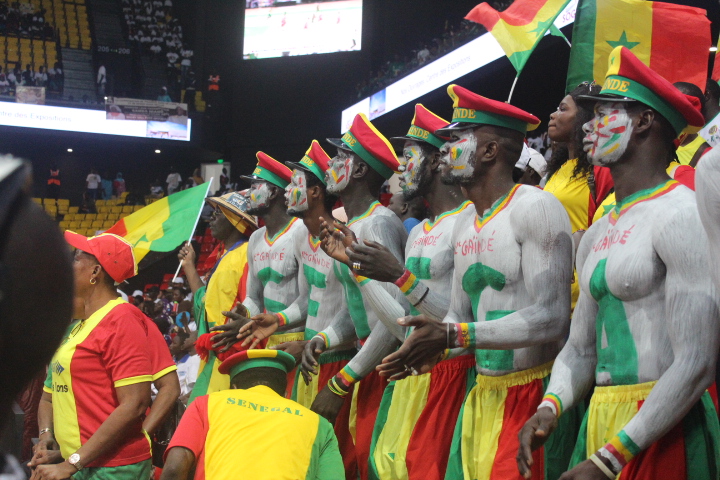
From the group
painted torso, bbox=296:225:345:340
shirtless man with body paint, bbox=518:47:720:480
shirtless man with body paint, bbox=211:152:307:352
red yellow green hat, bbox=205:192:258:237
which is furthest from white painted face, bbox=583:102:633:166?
red yellow green hat, bbox=205:192:258:237

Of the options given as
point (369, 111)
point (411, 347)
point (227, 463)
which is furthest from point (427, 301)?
point (369, 111)

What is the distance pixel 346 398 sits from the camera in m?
4.41

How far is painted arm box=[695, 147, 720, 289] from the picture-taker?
1661mm

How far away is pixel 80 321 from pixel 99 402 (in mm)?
440

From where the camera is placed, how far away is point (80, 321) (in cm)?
388

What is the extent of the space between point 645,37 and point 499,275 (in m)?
1.48

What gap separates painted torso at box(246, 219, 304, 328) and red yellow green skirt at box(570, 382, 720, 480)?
3.08 meters

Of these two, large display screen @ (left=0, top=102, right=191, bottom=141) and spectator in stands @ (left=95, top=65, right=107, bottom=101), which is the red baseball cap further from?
spectator in stands @ (left=95, top=65, right=107, bottom=101)

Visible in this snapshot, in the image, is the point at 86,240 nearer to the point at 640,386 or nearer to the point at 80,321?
the point at 80,321

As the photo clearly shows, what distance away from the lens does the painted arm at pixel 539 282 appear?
2.80 m

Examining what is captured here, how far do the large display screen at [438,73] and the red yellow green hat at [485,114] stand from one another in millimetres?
7977

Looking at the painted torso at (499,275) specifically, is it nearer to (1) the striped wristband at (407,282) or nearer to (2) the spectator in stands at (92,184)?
(1) the striped wristband at (407,282)

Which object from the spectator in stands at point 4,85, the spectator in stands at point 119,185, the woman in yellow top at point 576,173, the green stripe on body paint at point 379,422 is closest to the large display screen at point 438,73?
the woman in yellow top at point 576,173

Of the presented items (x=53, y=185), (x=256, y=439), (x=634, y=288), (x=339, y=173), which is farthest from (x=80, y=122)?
(x=634, y=288)
